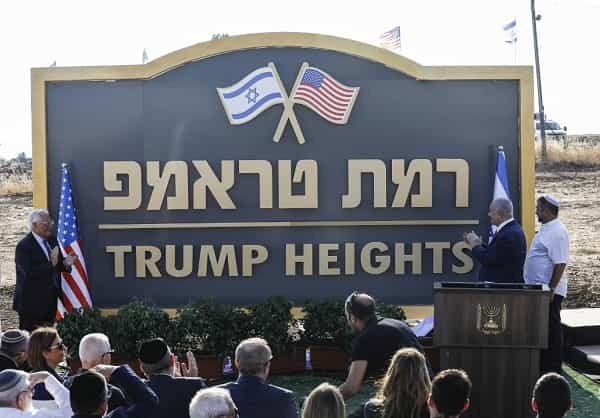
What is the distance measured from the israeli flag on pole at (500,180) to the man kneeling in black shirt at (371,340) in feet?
12.8

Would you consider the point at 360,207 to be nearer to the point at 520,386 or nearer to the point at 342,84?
the point at 342,84

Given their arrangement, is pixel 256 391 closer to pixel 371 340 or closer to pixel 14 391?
pixel 371 340

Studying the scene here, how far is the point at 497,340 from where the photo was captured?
6.91m

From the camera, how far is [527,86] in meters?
9.90

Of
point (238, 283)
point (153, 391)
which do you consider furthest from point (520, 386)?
point (238, 283)

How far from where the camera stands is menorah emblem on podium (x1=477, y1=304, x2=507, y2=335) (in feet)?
22.6

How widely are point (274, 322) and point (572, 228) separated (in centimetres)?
1335

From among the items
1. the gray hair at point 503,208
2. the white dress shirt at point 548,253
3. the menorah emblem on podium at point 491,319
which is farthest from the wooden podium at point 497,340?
the gray hair at point 503,208

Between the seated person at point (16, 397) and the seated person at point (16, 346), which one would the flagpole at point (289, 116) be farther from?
the seated person at point (16, 397)

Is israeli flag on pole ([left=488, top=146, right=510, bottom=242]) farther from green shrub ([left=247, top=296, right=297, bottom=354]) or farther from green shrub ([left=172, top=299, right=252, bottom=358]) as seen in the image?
green shrub ([left=172, top=299, right=252, bottom=358])

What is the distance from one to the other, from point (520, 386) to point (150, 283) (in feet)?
14.5

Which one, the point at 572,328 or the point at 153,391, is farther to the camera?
the point at 572,328

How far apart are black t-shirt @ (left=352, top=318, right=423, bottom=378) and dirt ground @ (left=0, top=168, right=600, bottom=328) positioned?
8164mm

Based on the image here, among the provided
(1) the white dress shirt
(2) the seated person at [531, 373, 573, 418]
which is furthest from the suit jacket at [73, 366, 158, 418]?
(1) the white dress shirt
